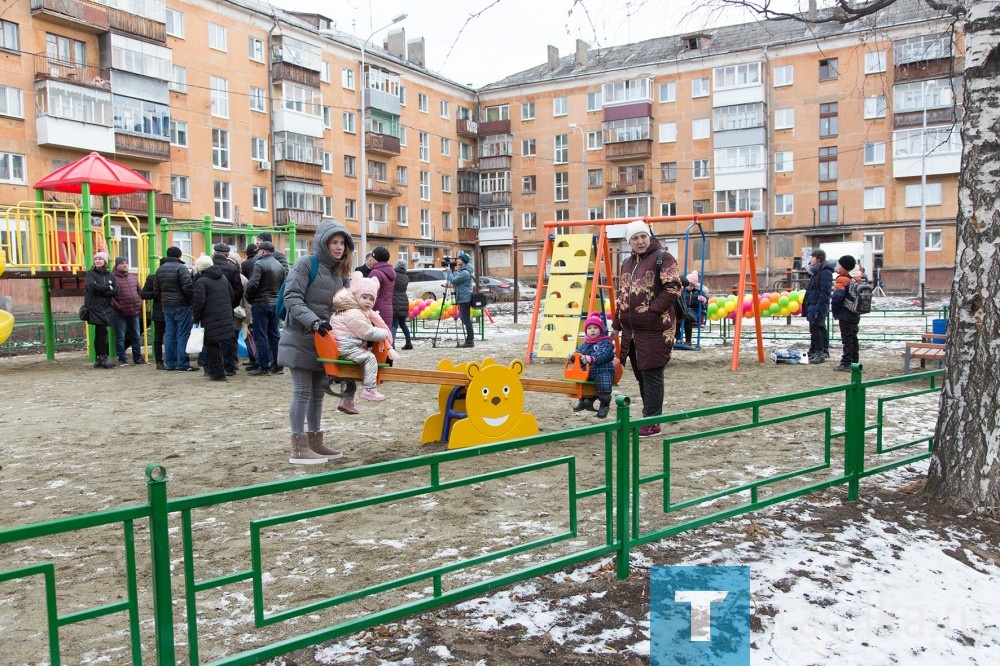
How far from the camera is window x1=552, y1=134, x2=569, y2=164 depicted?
5215 cm

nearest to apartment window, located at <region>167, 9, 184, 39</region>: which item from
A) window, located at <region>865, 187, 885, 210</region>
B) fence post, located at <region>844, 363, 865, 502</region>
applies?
window, located at <region>865, 187, 885, 210</region>

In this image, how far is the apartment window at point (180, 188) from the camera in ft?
115

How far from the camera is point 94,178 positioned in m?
14.0

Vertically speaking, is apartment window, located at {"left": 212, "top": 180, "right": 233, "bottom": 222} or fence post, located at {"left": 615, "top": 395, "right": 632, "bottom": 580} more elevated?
apartment window, located at {"left": 212, "top": 180, "right": 233, "bottom": 222}

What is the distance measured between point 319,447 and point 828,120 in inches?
1747

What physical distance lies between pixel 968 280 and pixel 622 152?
151 feet

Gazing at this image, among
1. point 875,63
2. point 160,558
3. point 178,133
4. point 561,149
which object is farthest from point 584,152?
point 160,558

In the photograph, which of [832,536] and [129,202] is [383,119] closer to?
[129,202]

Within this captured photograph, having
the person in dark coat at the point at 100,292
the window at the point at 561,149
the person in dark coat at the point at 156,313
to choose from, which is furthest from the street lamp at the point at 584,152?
the person in dark coat at the point at 100,292

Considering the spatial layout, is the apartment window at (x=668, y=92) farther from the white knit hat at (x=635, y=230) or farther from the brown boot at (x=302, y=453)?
the brown boot at (x=302, y=453)

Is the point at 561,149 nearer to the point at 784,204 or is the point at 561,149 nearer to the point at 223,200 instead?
the point at 784,204

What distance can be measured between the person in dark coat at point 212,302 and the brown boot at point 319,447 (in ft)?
15.8

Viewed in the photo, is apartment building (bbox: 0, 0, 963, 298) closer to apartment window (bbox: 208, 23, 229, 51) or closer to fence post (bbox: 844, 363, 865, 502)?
apartment window (bbox: 208, 23, 229, 51)

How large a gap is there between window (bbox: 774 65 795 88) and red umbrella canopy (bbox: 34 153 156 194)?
39.0 meters
